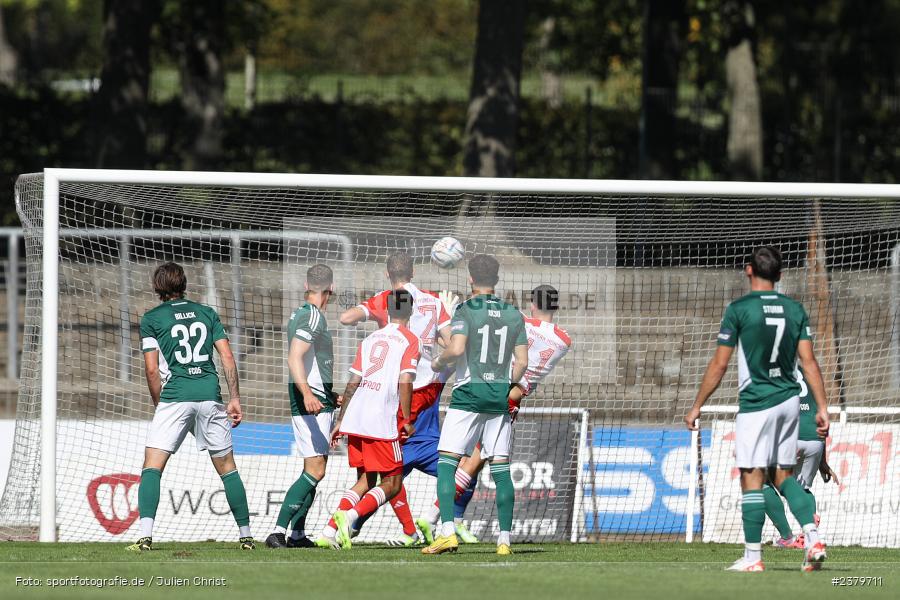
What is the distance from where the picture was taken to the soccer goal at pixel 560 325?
10188mm

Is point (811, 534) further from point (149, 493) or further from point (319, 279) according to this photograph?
point (149, 493)

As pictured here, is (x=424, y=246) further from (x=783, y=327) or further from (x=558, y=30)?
(x=558, y=30)

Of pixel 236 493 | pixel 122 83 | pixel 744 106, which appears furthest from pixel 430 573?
pixel 744 106

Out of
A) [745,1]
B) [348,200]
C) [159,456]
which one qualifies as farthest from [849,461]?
[745,1]

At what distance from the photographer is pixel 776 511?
8023 mm

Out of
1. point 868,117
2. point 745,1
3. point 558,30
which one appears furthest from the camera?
point 558,30

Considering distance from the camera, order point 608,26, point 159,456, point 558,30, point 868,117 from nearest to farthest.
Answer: point 159,456
point 868,117
point 608,26
point 558,30

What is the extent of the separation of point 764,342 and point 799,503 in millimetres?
927

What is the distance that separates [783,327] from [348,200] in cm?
434

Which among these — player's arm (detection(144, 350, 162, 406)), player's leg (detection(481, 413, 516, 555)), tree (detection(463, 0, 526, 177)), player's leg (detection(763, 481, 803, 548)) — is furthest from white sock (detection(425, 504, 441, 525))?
tree (detection(463, 0, 526, 177))

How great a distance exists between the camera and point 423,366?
30.6ft

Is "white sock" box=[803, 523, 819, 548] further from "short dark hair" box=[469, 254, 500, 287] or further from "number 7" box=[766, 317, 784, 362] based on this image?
"short dark hair" box=[469, 254, 500, 287]

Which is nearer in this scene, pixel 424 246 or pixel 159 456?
pixel 159 456

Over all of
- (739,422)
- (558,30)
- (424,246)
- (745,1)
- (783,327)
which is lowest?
(739,422)
